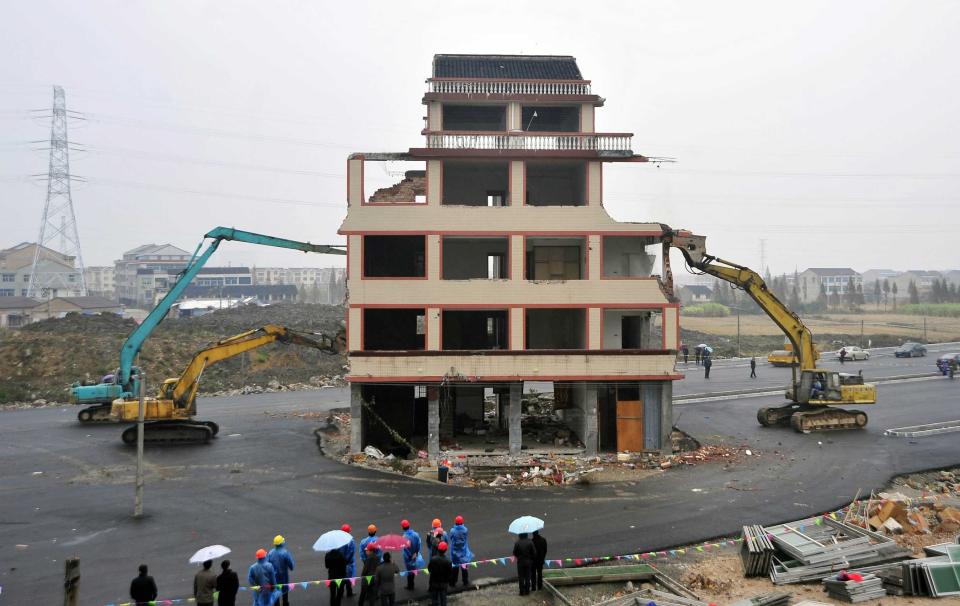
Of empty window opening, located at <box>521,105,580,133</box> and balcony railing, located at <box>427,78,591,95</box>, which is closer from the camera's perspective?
balcony railing, located at <box>427,78,591,95</box>

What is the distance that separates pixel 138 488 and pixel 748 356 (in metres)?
63.5

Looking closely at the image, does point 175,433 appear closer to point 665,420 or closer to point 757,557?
point 665,420

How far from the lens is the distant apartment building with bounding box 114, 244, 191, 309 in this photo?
154375 mm

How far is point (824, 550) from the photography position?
593 inches

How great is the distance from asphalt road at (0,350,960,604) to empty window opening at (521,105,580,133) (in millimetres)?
16588

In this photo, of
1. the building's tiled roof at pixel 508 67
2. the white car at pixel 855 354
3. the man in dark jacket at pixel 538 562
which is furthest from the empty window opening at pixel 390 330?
the white car at pixel 855 354

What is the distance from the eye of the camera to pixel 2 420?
35.7 metres

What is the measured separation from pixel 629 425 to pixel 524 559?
14.8 meters

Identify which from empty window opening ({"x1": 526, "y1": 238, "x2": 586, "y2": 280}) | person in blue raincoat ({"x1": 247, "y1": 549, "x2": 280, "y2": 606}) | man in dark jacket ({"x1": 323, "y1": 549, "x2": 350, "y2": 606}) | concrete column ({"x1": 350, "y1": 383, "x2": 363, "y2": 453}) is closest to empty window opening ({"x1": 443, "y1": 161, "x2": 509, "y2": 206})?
empty window opening ({"x1": 526, "y1": 238, "x2": 586, "y2": 280})

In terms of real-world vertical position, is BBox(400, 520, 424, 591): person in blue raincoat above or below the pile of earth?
below

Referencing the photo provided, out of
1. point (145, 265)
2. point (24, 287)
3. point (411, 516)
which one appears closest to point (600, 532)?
point (411, 516)

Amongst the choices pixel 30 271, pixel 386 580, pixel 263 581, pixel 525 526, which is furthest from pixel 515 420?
pixel 30 271

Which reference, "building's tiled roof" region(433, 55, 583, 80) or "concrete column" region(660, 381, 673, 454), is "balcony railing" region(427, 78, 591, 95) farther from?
"concrete column" region(660, 381, 673, 454)

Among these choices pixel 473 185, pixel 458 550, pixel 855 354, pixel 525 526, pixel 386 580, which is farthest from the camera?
pixel 855 354
